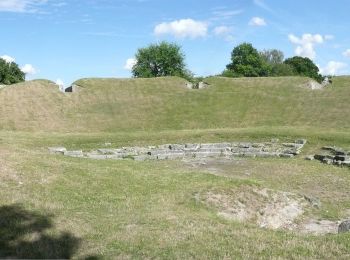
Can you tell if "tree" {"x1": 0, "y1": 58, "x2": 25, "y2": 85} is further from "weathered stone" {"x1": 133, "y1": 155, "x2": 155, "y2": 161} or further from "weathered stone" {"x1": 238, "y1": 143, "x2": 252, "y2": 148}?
"weathered stone" {"x1": 133, "y1": 155, "x2": 155, "y2": 161}

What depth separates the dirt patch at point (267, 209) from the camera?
14023 millimetres

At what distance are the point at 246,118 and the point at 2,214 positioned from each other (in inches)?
1373

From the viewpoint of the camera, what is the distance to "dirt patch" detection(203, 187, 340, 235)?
14023 mm

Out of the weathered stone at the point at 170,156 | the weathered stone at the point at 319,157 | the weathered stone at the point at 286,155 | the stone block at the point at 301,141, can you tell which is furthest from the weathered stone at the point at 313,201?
the stone block at the point at 301,141

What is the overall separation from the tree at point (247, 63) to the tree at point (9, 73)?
1760 inches

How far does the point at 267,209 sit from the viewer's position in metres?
15.0

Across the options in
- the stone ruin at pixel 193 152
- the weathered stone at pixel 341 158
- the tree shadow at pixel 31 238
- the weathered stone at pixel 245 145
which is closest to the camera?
the tree shadow at pixel 31 238

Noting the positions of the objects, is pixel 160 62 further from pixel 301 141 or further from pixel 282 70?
pixel 301 141

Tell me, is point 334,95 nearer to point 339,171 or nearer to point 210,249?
point 339,171

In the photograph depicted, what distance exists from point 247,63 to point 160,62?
17621 mm

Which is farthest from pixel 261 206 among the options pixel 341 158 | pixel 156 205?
pixel 341 158

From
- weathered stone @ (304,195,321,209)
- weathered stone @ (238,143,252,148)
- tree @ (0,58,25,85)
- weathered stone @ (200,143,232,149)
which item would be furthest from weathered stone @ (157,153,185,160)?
tree @ (0,58,25,85)

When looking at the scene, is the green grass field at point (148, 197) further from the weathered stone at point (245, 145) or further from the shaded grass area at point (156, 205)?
the weathered stone at point (245, 145)

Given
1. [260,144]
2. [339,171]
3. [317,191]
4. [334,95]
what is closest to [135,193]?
[317,191]
